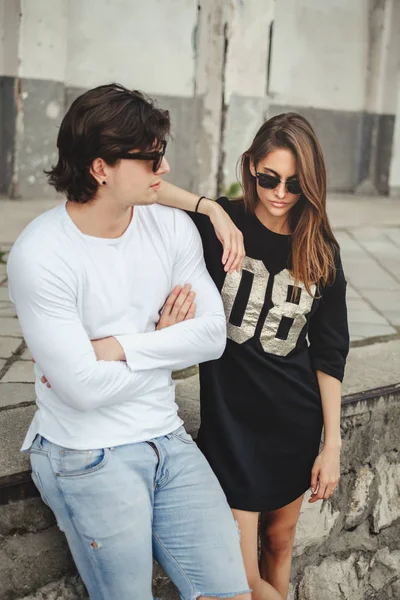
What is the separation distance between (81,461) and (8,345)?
74.2 inches

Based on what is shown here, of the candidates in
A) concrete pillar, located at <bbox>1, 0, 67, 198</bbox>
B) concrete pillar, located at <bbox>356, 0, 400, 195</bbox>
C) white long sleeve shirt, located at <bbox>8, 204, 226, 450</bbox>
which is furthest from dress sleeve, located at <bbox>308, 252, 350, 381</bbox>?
concrete pillar, located at <bbox>356, 0, 400, 195</bbox>

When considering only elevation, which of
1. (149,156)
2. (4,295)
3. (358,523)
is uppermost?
(149,156)

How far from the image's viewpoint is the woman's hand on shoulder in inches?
95.1

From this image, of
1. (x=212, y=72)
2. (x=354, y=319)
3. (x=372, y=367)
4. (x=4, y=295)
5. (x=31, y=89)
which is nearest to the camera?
(x=372, y=367)

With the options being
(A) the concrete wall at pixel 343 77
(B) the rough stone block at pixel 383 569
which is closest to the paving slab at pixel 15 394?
(B) the rough stone block at pixel 383 569

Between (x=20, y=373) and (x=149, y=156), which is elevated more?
(x=149, y=156)

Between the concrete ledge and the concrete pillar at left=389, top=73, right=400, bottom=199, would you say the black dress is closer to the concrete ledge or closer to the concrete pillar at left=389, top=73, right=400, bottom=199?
the concrete ledge

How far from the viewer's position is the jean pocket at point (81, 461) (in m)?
2.18

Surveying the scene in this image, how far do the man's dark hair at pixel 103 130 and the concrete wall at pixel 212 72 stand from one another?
601cm

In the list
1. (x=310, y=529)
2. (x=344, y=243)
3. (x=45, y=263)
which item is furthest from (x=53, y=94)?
(x=45, y=263)

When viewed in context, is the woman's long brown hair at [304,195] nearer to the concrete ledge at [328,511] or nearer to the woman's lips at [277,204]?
the woman's lips at [277,204]

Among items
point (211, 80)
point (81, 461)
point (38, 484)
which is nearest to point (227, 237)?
point (81, 461)

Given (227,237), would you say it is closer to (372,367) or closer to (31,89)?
(372,367)

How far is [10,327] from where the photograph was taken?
4.29 m
